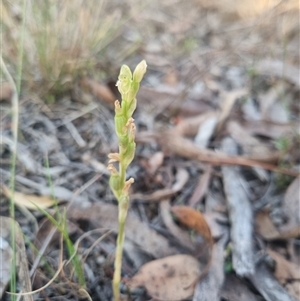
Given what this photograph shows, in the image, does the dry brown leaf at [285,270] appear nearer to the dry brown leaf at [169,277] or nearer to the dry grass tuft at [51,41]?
the dry brown leaf at [169,277]

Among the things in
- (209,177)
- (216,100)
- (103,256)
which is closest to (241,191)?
(209,177)

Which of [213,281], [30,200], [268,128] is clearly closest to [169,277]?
[213,281]

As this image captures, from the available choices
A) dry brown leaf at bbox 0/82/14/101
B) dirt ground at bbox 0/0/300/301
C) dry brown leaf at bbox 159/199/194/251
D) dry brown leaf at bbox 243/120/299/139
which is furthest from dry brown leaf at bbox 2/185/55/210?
dry brown leaf at bbox 243/120/299/139

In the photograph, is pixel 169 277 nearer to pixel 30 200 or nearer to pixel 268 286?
pixel 268 286

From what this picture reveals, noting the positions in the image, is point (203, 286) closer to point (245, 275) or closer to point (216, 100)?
point (245, 275)

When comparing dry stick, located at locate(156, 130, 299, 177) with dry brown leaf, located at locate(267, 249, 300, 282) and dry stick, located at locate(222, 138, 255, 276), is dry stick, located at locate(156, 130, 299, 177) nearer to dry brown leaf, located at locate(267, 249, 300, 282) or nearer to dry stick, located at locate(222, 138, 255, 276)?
dry stick, located at locate(222, 138, 255, 276)

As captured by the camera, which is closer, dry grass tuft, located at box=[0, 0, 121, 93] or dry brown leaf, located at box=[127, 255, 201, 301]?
dry brown leaf, located at box=[127, 255, 201, 301]
